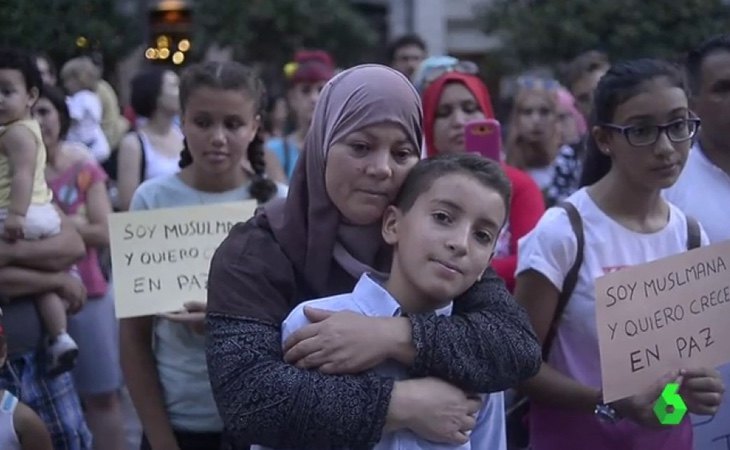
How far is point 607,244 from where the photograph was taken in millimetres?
3020

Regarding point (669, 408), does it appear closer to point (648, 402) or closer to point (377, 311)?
point (648, 402)

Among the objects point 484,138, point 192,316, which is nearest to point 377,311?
point 192,316

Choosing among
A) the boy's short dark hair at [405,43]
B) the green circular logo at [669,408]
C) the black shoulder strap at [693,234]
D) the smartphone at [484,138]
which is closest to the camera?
the green circular logo at [669,408]

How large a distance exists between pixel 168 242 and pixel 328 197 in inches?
47.6

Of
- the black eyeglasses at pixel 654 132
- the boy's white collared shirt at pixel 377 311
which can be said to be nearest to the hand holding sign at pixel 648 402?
the black eyeglasses at pixel 654 132

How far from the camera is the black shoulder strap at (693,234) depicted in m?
3.12

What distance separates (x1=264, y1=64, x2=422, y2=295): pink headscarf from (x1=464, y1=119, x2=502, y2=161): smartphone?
1.57 meters

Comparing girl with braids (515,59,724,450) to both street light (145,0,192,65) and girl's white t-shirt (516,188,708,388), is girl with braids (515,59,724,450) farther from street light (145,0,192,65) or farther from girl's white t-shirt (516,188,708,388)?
street light (145,0,192,65)

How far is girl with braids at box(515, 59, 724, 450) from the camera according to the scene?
9.78 ft

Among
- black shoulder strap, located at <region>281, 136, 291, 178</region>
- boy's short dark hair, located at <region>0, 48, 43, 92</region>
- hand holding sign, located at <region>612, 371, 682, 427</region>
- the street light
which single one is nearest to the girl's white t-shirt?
hand holding sign, located at <region>612, 371, 682, 427</region>

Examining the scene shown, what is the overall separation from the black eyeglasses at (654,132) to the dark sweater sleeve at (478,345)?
868 millimetres

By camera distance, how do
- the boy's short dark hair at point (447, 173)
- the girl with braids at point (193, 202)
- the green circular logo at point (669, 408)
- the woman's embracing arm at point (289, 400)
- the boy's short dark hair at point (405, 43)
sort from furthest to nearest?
the boy's short dark hair at point (405, 43), the girl with braids at point (193, 202), the green circular logo at point (669, 408), the boy's short dark hair at point (447, 173), the woman's embracing arm at point (289, 400)

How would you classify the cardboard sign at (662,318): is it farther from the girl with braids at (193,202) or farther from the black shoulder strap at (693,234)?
the girl with braids at (193,202)

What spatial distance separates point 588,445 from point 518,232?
3.07ft
